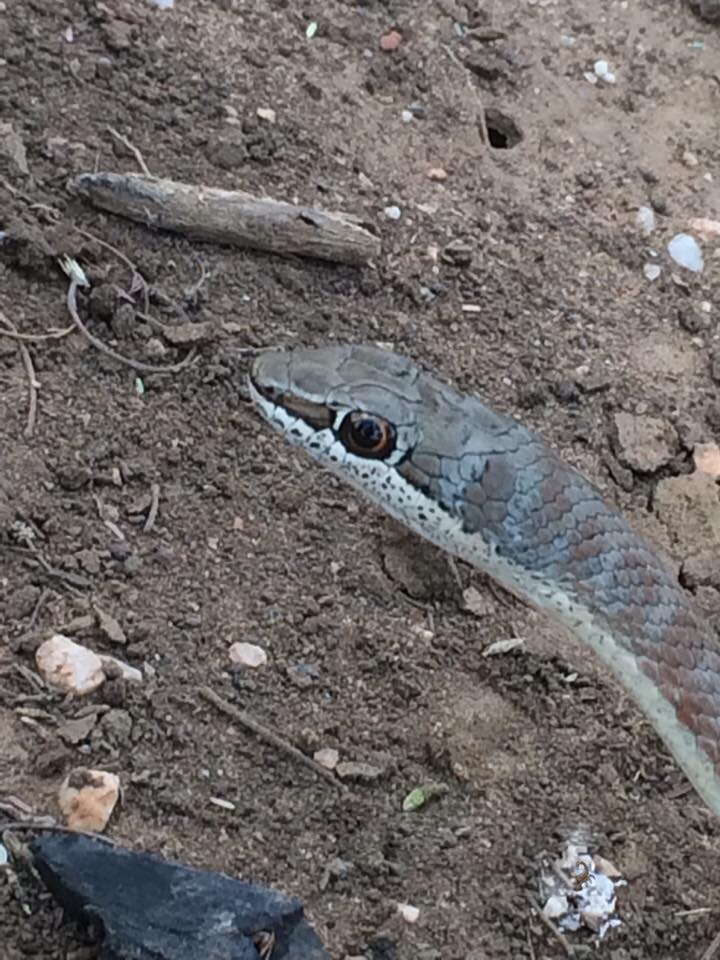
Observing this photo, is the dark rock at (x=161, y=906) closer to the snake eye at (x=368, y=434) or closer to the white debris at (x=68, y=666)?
the white debris at (x=68, y=666)

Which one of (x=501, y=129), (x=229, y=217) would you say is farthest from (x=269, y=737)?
(x=501, y=129)

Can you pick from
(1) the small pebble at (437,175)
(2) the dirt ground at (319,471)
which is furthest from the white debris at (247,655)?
(1) the small pebble at (437,175)

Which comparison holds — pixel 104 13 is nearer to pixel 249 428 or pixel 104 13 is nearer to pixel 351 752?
pixel 249 428

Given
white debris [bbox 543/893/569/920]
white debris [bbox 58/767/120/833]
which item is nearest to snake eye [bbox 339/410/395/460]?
white debris [bbox 58/767/120/833]

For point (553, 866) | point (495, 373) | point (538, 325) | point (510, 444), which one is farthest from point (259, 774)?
point (538, 325)

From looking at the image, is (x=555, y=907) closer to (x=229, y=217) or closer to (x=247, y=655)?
(x=247, y=655)

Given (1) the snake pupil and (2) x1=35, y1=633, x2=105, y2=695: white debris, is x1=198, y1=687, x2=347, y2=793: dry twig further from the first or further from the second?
(1) the snake pupil

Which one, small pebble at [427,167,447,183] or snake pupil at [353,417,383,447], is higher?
snake pupil at [353,417,383,447]
